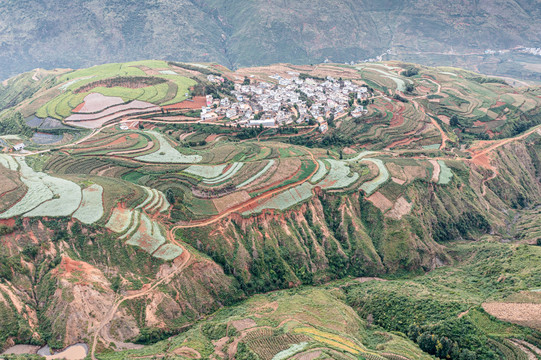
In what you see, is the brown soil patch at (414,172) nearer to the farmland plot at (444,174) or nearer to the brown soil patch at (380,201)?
the farmland plot at (444,174)

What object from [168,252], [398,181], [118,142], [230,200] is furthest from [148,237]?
[398,181]

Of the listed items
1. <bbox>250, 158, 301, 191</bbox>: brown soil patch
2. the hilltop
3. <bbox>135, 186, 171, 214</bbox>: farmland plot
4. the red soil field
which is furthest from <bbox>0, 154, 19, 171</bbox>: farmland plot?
<bbox>250, 158, 301, 191</bbox>: brown soil patch

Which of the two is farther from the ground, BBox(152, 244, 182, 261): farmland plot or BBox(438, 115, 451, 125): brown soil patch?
BBox(438, 115, 451, 125): brown soil patch

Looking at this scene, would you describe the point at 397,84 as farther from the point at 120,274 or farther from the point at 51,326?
the point at 51,326

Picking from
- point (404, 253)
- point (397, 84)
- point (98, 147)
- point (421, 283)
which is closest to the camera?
point (421, 283)

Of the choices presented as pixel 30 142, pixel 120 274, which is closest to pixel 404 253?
pixel 120 274

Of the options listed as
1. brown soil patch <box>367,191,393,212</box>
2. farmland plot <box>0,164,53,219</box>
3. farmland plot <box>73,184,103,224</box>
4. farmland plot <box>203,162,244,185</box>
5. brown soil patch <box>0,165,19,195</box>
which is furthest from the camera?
brown soil patch <box>367,191,393,212</box>

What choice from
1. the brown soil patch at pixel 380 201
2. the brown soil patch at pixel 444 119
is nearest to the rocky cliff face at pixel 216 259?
the brown soil patch at pixel 380 201

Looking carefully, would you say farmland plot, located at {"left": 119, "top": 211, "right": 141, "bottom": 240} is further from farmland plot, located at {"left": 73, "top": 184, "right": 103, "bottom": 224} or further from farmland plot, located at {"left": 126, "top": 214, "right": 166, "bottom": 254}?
farmland plot, located at {"left": 73, "top": 184, "right": 103, "bottom": 224}
